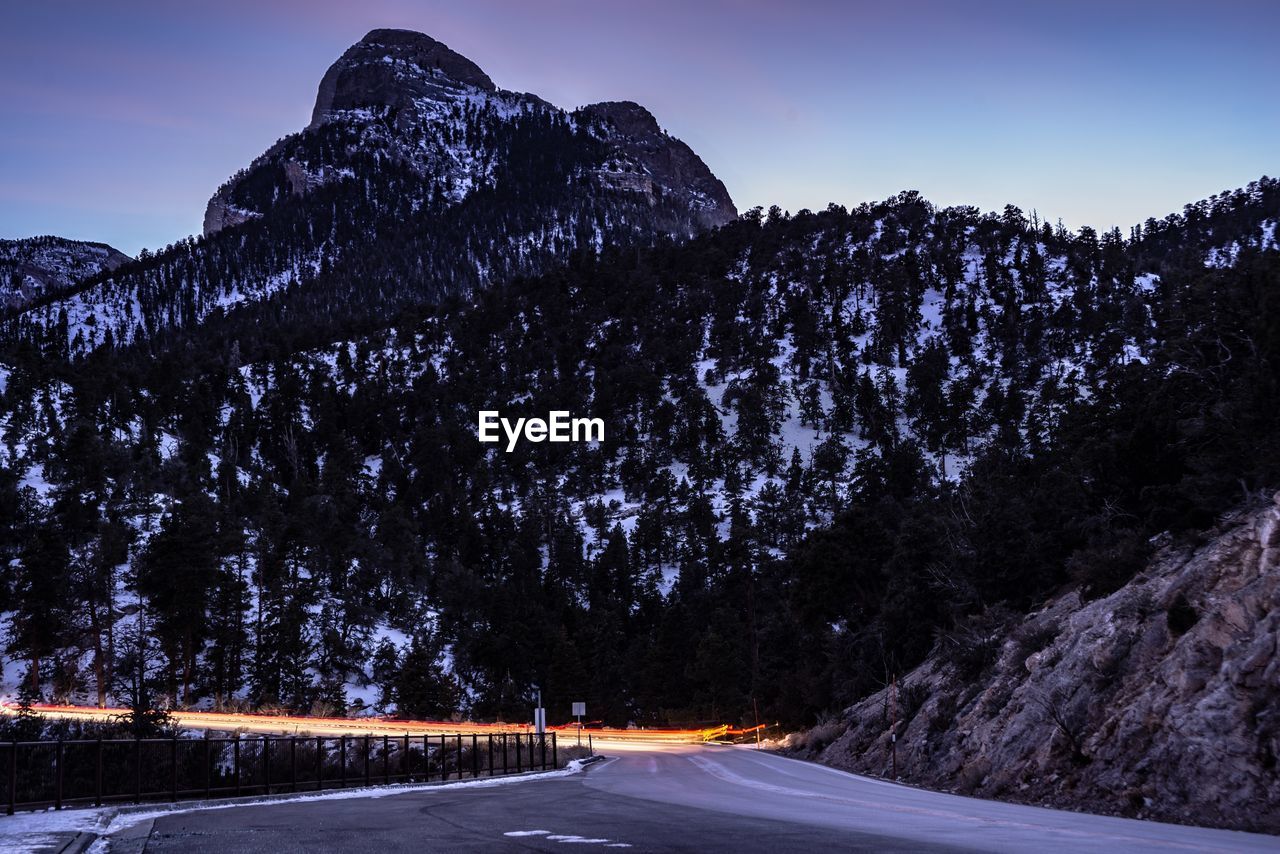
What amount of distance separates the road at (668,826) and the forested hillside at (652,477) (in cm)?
1518

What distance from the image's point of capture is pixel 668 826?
13.4 m

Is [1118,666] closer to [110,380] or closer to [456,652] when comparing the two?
[456,652]

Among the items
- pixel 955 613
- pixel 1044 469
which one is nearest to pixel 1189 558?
pixel 955 613

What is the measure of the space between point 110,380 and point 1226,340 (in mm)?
130713

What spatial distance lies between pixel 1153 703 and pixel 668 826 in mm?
10820

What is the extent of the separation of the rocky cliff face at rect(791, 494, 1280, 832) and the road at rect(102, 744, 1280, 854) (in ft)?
4.64

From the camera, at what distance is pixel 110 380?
132 meters

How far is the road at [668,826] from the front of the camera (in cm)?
1109

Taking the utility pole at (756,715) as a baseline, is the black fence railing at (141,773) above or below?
above

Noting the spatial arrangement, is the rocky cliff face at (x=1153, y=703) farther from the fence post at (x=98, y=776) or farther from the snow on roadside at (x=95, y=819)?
the fence post at (x=98, y=776)

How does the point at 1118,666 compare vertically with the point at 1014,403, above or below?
below

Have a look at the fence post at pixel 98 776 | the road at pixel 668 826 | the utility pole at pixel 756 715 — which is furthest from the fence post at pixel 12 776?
the utility pole at pixel 756 715

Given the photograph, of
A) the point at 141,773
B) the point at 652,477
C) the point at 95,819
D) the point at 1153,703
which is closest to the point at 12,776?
the point at 95,819

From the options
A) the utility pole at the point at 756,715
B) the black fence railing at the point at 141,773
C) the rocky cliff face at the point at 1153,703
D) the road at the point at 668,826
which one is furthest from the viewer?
the utility pole at the point at 756,715
